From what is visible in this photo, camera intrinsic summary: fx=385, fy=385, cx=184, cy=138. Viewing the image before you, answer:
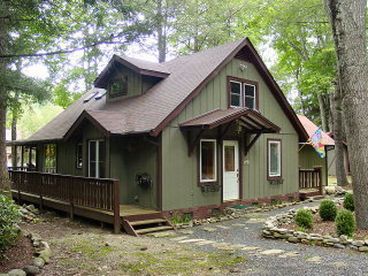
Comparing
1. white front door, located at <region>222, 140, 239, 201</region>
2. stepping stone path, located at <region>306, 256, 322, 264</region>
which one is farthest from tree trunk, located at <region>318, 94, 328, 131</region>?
stepping stone path, located at <region>306, 256, 322, 264</region>

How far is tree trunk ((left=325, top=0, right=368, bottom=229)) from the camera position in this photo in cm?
827

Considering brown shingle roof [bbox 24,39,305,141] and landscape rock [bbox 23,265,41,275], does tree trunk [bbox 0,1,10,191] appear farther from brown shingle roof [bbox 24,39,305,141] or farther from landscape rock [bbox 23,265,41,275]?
landscape rock [bbox 23,265,41,275]

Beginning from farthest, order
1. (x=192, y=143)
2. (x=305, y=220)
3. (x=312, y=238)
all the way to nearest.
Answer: (x=192, y=143)
(x=305, y=220)
(x=312, y=238)

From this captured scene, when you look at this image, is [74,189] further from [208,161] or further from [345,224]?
[345,224]

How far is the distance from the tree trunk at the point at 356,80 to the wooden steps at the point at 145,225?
4.65 metres

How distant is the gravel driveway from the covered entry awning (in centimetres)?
274

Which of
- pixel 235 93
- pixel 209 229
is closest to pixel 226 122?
pixel 235 93

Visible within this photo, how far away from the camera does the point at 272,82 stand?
14195 mm

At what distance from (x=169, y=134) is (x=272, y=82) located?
5.40 metres

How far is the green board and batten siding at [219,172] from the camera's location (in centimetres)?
1076

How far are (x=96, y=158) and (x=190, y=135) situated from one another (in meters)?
3.18

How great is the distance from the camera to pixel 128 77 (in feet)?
45.5

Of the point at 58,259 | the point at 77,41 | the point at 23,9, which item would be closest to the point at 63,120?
the point at 77,41

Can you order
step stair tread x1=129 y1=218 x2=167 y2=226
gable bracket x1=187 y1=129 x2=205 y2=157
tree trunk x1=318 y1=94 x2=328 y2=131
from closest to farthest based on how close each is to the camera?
step stair tread x1=129 y1=218 x2=167 y2=226
gable bracket x1=187 y1=129 x2=205 y2=157
tree trunk x1=318 y1=94 x2=328 y2=131
